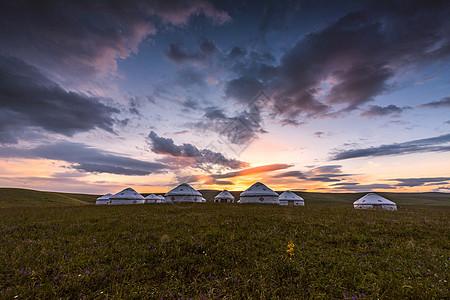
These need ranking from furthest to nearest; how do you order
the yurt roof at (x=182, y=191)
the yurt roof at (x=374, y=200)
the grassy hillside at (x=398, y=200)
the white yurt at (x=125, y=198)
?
the grassy hillside at (x=398, y=200) < the white yurt at (x=125, y=198) < the yurt roof at (x=182, y=191) < the yurt roof at (x=374, y=200)

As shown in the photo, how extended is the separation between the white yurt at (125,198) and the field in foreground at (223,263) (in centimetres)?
4535

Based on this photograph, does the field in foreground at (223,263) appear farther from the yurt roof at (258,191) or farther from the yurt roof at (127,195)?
the yurt roof at (127,195)

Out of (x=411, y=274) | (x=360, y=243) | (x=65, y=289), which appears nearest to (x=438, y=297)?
(x=411, y=274)

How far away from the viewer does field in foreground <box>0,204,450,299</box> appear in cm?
491

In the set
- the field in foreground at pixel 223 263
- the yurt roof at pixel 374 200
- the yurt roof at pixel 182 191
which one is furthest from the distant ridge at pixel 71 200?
the field in foreground at pixel 223 263

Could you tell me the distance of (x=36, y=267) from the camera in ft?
18.5

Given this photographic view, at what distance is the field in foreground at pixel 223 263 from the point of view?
193 inches

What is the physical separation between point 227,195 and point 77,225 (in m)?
55.0

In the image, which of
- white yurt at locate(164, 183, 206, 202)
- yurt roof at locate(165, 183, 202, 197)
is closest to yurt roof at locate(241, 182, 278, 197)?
white yurt at locate(164, 183, 206, 202)

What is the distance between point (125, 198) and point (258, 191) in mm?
35691

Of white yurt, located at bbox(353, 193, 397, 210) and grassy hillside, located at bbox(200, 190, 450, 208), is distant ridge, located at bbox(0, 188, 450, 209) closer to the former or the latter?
grassy hillside, located at bbox(200, 190, 450, 208)

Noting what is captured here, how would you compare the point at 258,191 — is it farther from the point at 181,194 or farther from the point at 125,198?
the point at 125,198

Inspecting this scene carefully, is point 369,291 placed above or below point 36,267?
below

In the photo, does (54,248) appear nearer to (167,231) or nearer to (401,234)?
(167,231)
